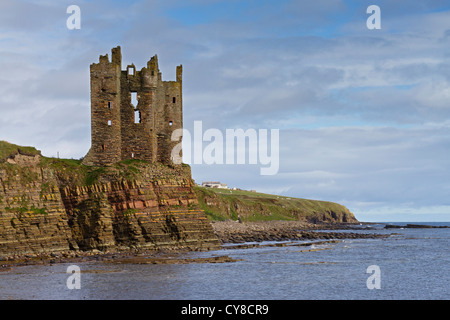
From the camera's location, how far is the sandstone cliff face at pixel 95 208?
55875 mm

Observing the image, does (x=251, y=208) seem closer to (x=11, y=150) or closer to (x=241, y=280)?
(x=11, y=150)

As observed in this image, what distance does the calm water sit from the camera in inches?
1439

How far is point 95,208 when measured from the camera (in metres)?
61.8

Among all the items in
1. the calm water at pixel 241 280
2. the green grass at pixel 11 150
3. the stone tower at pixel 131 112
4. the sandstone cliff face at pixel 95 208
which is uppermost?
the stone tower at pixel 131 112

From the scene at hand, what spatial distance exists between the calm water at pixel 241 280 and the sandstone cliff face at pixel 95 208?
6.89 m

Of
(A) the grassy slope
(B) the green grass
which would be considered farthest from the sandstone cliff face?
(B) the green grass

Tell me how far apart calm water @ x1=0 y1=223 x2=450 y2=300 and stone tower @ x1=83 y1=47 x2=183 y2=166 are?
661 inches

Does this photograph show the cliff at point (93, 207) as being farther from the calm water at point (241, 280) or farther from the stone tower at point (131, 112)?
the calm water at point (241, 280)

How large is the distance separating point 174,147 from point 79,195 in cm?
1511

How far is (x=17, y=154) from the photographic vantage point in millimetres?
59094

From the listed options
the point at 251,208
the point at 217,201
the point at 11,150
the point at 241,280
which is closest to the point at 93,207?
the point at 11,150

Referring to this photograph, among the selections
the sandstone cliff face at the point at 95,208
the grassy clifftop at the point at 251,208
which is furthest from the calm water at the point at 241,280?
the grassy clifftop at the point at 251,208
